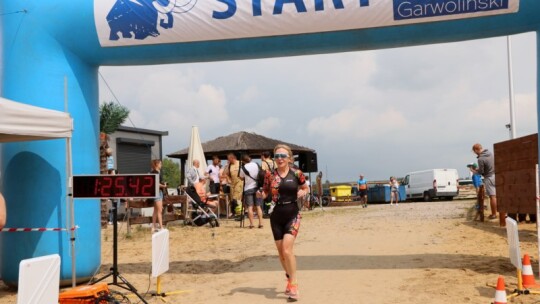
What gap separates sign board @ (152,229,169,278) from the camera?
576 cm

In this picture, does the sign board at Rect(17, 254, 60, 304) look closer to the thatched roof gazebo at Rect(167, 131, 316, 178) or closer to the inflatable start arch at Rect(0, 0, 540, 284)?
the inflatable start arch at Rect(0, 0, 540, 284)

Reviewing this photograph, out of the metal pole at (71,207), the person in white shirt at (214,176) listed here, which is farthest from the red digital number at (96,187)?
the person in white shirt at (214,176)

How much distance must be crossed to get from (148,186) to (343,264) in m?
3.26

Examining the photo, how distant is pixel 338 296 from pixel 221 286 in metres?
1.61

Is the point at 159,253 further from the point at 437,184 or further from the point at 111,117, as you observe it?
the point at 437,184

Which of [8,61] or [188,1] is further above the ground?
[188,1]

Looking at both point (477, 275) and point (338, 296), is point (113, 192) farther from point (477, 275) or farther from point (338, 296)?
point (477, 275)

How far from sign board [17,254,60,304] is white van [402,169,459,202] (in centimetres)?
2894

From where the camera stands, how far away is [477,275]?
650 centimetres

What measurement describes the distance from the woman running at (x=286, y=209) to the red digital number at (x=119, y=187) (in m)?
1.60

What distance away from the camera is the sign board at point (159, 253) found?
576 cm

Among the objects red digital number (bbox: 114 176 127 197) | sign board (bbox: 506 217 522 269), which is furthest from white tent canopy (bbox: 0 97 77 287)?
sign board (bbox: 506 217 522 269)

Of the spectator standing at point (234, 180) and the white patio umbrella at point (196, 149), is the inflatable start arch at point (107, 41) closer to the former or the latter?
the spectator standing at point (234, 180)

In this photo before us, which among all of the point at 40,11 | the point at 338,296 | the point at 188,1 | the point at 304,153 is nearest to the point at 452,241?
the point at 338,296
